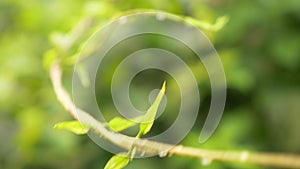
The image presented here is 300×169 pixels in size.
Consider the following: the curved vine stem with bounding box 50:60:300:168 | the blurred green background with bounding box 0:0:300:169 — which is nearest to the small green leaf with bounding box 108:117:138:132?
the curved vine stem with bounding box 50:60:300:168

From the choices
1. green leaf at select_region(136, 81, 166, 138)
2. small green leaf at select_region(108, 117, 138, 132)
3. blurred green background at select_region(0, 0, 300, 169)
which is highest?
blurred green background at select_region(0, 0, 300, 169)

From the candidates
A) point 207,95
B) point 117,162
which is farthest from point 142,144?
point 207,95

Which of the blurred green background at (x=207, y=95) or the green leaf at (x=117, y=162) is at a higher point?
the blurred green background at (x=207, y=95)

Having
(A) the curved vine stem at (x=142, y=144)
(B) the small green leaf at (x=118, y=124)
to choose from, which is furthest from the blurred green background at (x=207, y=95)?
(B) the small green leaf at (x=118, y=124)

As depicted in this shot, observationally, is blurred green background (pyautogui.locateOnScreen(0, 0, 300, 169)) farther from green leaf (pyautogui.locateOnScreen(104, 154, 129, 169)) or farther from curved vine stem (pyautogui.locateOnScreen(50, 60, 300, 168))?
green leaf (pyautogui.locateOnScreen(104, 154, 129, 169))

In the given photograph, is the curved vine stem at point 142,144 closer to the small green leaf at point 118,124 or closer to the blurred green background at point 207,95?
the small green leaf at point 118,124

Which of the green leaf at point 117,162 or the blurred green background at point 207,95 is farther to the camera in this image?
the blurred green background at point 207,95

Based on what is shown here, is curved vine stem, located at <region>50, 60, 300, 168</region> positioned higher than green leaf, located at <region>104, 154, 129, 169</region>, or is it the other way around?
curved vine stem, located at <region>50, 60, 300, 168</region>

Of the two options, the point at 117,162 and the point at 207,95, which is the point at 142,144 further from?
the point at 207,95
